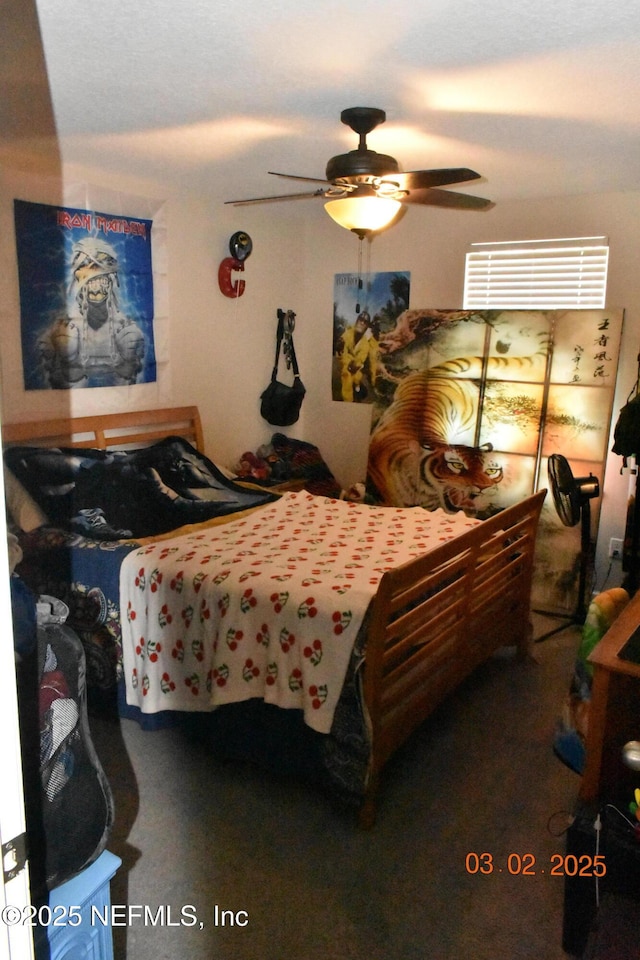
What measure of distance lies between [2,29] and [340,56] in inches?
36.5

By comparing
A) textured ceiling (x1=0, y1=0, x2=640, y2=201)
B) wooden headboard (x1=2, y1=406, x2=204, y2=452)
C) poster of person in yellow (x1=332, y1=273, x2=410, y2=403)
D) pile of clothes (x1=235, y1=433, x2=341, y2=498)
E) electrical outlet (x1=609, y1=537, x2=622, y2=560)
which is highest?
textured ceiling (x1=0, y1=0, x2=640, y2=201)

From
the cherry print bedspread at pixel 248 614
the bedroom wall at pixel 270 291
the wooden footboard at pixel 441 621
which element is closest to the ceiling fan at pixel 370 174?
the wooden footboard at pixel 441 621

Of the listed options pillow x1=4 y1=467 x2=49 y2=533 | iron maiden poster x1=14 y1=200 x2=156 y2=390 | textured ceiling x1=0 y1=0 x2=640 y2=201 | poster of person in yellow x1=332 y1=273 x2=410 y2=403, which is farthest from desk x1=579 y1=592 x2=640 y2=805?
poster of person in yellow x1=332 y1=273 x2=410 y2=403

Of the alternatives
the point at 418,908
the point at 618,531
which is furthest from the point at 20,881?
the point at 618,531

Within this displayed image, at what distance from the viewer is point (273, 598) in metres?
2.47

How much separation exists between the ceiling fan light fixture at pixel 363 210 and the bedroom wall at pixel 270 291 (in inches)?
60.8

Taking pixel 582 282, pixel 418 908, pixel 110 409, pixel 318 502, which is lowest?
pixel 418 908

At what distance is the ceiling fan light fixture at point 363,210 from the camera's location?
2678mm

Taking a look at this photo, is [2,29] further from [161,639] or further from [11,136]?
[161,639]

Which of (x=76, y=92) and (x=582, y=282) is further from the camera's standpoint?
(x=582, y=282)

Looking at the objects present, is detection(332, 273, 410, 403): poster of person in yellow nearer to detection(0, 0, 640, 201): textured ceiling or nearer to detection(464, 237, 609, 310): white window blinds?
detection(464, 237, 609, 310): white window blinds

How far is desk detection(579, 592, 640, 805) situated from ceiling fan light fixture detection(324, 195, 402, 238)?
71.0 inches

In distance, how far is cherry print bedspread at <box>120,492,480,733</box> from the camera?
237 cm

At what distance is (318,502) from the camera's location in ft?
12.5
